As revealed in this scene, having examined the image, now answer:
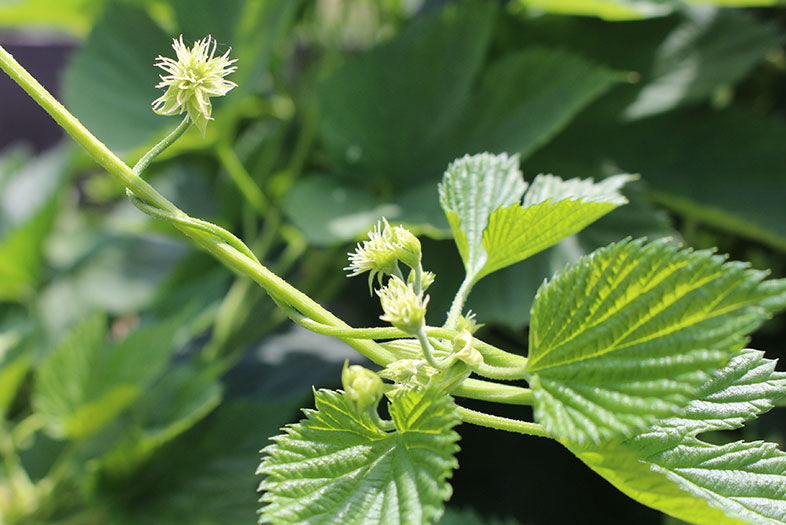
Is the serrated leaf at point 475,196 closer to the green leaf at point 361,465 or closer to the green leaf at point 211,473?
the green leaf at point 361,465

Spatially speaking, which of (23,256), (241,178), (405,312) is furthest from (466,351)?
(23,256)

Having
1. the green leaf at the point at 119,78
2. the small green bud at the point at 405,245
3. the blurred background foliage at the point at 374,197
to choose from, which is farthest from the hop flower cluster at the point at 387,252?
the green leaf at the point at 119,78

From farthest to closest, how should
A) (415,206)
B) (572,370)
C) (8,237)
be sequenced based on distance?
(8,237), (415,206), (572,370)

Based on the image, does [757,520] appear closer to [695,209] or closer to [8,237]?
[695,209]

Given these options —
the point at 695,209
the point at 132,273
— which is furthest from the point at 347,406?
the point at 132,273

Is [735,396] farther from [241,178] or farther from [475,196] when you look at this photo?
[241,178]

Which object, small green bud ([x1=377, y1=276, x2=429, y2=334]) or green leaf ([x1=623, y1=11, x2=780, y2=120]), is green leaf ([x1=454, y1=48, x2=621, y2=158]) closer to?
green leaf ([x1=623, y1=11, x2=780, y2=120])
